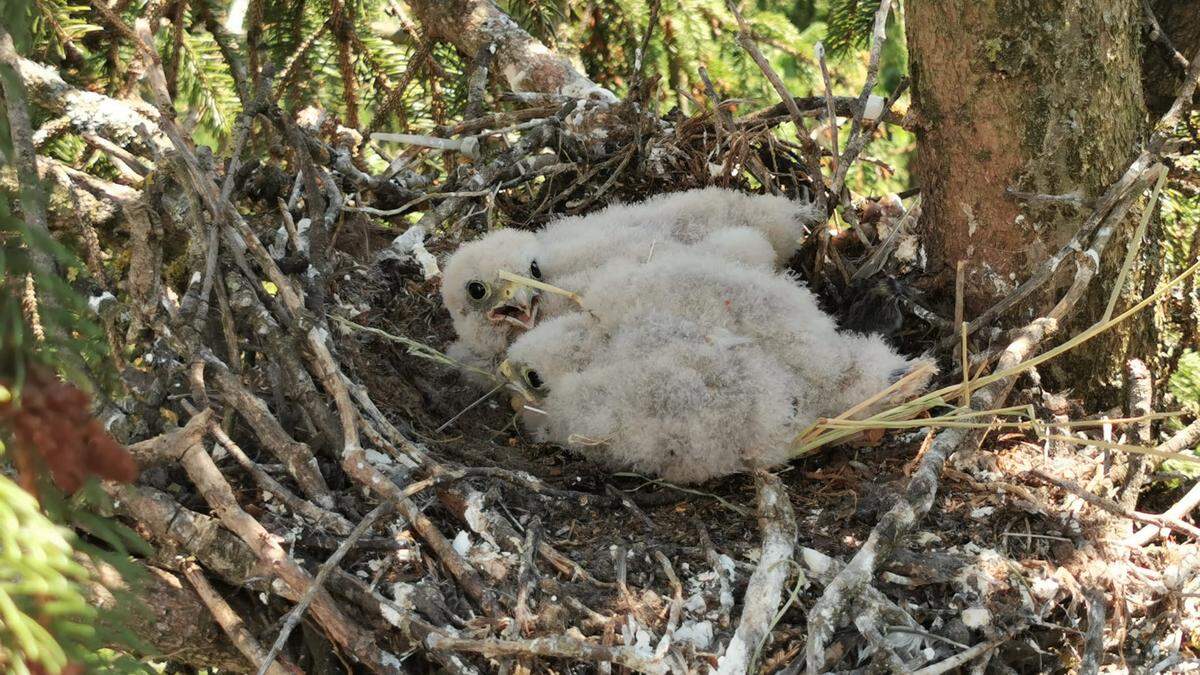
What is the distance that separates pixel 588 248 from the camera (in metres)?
2.89

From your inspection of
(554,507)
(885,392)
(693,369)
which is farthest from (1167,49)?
(554,507)

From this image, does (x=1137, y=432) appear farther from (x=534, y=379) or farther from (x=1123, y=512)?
(x=534, y=379)

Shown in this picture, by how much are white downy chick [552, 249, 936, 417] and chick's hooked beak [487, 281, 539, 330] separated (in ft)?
0.84

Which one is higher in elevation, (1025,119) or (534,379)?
(1025,119)

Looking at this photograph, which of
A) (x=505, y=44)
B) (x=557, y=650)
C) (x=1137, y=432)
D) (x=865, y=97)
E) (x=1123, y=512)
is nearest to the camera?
(x=557, y=650)

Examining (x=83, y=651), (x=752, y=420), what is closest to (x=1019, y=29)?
(x=752, y=420)

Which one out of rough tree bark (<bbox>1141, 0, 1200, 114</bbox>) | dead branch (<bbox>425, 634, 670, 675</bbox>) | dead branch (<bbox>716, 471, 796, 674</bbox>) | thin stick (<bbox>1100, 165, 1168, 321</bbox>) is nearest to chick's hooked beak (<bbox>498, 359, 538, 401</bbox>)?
dead branch (<bbox>716, 471, 796, 674</bbox>)

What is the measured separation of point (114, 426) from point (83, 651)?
1202mm

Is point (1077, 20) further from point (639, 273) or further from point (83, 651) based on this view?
point (83, 651)

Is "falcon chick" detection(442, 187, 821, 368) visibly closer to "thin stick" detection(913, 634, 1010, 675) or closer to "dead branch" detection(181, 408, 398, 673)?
"dead branch" detection(181, 408, 398, 673)

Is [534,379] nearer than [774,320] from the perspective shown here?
No

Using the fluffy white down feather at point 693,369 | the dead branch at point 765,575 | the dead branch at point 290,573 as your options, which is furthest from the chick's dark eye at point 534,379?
the dead branch at point 290,573

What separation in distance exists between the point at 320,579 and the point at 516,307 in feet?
3.93

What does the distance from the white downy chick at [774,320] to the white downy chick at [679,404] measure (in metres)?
0.04
